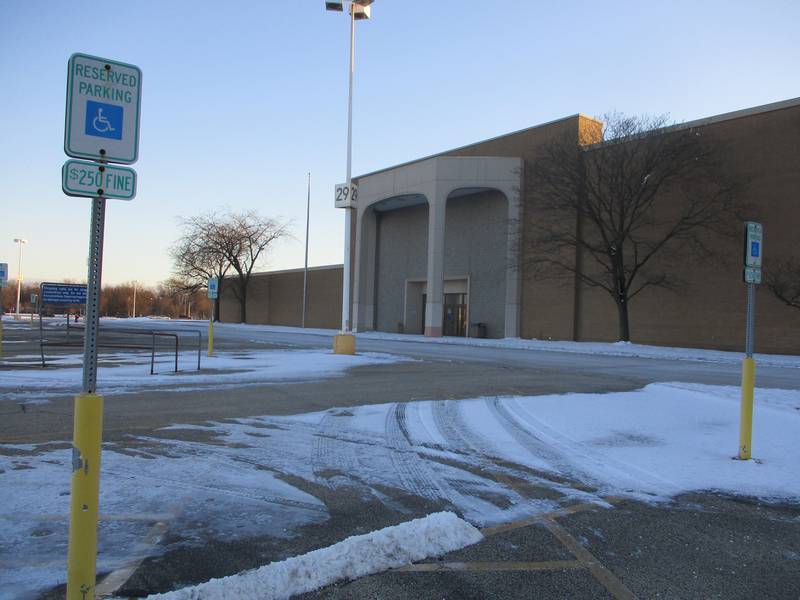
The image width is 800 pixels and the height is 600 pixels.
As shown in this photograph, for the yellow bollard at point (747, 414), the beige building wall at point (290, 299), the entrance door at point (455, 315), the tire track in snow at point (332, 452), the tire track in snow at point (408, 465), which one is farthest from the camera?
the beige building wall at point (290, 299)

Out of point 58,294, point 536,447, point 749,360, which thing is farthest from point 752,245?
point 58,294

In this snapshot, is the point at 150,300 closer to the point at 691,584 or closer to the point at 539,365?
the point at 539,365

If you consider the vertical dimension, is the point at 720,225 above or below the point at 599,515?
above

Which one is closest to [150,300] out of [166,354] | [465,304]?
[465,304]

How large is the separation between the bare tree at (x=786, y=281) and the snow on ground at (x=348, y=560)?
87.9 ft

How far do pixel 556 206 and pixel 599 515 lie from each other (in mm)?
30779

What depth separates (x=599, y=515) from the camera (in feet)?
16.2

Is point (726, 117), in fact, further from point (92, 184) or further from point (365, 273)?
point (92, 184)

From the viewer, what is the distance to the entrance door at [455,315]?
148 feet

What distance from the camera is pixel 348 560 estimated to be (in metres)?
3.79

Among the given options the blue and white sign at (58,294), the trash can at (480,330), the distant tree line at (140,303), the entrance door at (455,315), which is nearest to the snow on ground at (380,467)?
the blue and white sign at (58,294)

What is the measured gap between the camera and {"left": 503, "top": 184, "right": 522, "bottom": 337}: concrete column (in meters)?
39.3

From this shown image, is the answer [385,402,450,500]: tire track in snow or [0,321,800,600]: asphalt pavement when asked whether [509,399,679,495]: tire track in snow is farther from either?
[385,402,450,500]: tire track in snow

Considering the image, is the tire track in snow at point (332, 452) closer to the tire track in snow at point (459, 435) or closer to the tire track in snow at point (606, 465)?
the tire track in snow at point (459, 435)
